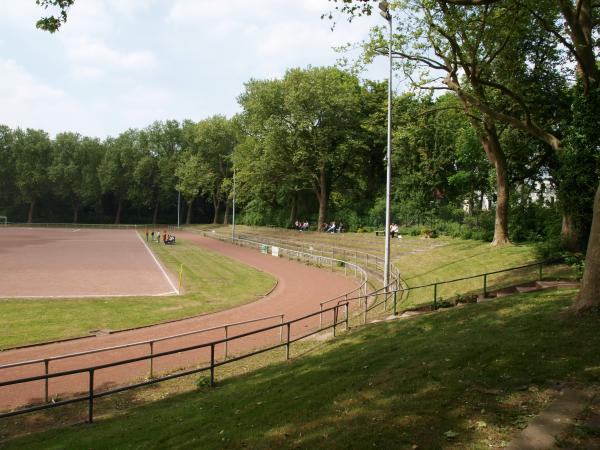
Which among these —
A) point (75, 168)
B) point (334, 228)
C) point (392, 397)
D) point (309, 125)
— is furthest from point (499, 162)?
point (75, 168)

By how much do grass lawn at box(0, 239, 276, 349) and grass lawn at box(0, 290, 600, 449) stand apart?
7631 mm

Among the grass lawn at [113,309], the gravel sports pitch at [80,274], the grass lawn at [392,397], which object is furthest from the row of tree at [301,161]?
the gravel sports pitch at [80,274]

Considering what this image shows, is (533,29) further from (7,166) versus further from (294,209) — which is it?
(7,166)

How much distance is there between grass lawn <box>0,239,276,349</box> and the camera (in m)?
15.8

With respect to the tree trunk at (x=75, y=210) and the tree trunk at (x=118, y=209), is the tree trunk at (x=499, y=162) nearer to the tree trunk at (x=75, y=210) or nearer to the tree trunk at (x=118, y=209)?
the tree trunk at (x=118, y=209)

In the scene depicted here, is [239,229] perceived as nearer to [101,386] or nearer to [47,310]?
[47,310]

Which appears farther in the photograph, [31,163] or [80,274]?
[31,163]

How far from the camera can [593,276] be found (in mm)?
8914

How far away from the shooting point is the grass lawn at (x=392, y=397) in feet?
17.4

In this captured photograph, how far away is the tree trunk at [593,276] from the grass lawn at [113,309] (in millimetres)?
14153

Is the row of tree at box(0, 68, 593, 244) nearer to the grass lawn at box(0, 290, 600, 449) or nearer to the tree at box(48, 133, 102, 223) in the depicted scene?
the tree at box(48, 133, 102, 223)

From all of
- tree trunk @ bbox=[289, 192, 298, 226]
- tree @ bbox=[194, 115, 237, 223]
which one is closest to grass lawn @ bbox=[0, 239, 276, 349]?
tree trunk @ bbox=[289, 192, 298, 226]

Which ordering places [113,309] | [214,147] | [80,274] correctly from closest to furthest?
[113,309]
[80,274]
[214,147]

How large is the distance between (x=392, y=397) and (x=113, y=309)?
1571cm
